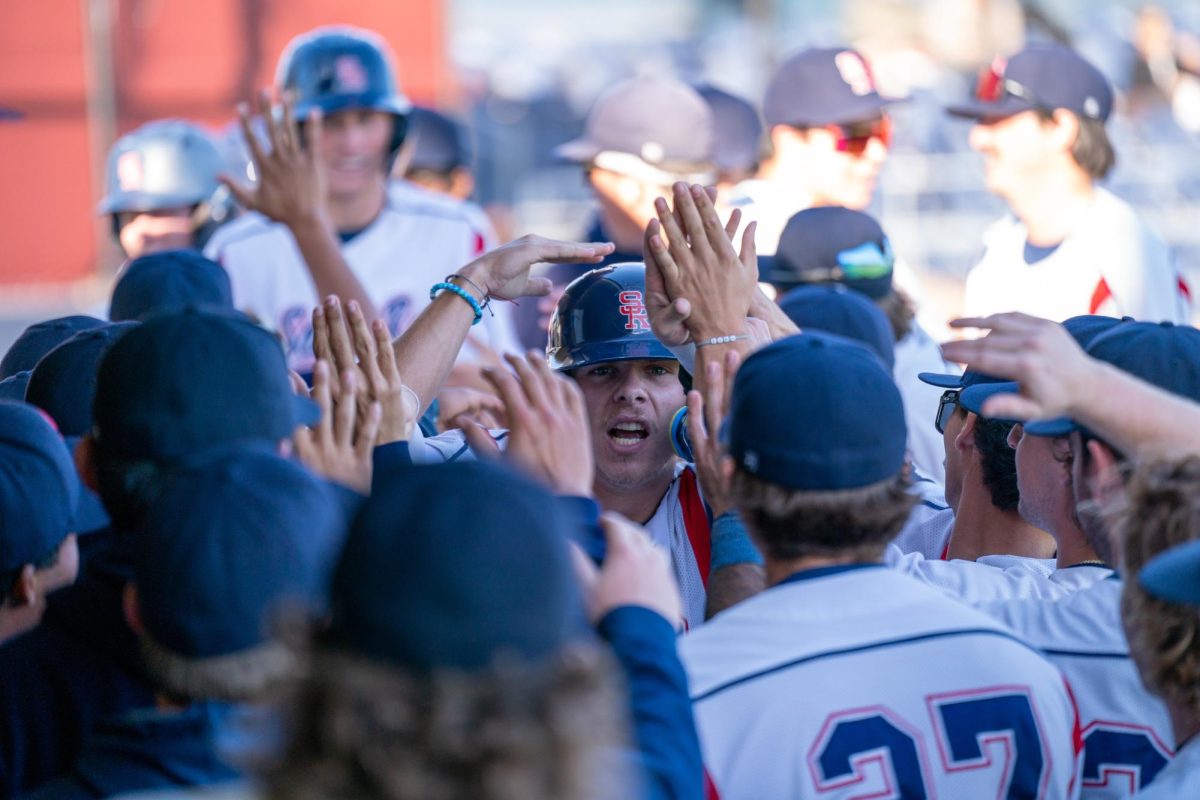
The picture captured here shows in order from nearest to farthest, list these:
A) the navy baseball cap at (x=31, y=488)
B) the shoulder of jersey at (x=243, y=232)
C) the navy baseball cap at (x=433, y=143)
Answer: the navy baseball cap at (x=31, y=488) < the shoulder of jersey at (x=243, y=232) < the navy baseball cap at (x=433, y=143)

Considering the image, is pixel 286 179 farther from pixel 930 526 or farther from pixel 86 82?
pixel 86 82

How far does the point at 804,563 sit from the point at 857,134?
186 inches

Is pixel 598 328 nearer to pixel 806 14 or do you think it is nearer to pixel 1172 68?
pixel 1172 68

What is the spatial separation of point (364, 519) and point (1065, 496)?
1869mm

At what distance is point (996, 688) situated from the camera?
2469 millimetres

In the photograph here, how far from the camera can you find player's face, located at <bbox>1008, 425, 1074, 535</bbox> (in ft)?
10.2

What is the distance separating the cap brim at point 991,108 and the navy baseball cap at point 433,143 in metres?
3.51

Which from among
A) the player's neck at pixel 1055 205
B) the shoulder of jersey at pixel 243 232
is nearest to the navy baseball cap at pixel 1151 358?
the player's neck at pixel 1055 205

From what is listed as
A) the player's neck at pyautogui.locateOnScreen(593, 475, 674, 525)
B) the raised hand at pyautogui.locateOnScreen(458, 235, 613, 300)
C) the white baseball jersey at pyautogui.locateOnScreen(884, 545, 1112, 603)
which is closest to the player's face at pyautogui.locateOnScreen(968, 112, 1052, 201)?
the player's neck at pyautogui.locateOnScreen(593, 475, 674, 525)

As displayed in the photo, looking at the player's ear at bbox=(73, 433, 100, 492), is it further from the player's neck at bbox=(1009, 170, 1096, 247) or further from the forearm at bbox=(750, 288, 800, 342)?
the player's neck at bbox=(1009, 170, 1096, 247)

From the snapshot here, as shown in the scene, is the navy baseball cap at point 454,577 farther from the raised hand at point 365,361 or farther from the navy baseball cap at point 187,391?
the raised hand at point 365,361

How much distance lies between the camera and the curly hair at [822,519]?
2572 mm

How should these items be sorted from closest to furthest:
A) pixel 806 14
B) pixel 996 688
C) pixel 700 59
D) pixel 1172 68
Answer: pixel 996 688 < pixel 1172 68 < pixel 700 59 < pixel 806 14

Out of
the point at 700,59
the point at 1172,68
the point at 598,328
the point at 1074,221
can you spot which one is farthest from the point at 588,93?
the point at 598,328
